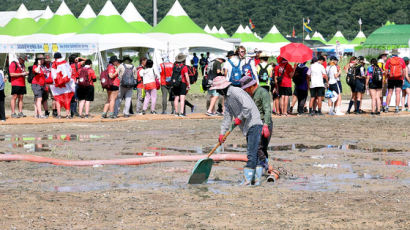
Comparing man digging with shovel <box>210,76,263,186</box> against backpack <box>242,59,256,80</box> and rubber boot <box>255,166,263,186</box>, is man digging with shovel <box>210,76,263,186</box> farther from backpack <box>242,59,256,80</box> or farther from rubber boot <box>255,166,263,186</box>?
backpack <box>242,59,256,80</box>

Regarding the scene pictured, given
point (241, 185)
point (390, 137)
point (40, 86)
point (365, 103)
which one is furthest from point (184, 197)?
point (365, 103)

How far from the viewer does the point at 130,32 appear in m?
34.8

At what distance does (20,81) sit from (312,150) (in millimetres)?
8489

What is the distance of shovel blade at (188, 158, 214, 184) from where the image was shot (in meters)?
9.78

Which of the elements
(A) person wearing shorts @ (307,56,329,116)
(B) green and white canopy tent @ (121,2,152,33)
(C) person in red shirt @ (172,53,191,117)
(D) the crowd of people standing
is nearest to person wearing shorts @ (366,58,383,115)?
(D) the crowd of people standing

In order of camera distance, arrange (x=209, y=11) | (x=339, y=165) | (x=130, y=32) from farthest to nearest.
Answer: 1. (x=209, y=11)
2. (x=130, y=32)
3. (x=339, y=165)

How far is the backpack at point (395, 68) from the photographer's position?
20.5 m

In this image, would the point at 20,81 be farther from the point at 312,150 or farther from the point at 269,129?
the point at 269,129

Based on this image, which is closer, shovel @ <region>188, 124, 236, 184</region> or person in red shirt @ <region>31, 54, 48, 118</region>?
shovel @ <region>188, 124, 236, 184</region>

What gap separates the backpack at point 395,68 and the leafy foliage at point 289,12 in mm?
115883

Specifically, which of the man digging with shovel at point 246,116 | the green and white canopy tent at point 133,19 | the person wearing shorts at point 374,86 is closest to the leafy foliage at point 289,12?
the green and white canopy tent at point 133,19

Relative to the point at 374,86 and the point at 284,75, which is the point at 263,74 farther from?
the point at 374,86

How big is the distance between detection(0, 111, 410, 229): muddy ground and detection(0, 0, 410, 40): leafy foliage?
403 ft

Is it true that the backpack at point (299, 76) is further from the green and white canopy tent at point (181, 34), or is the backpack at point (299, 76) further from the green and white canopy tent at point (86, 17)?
the green and white canopy tent at point (86, 17)
